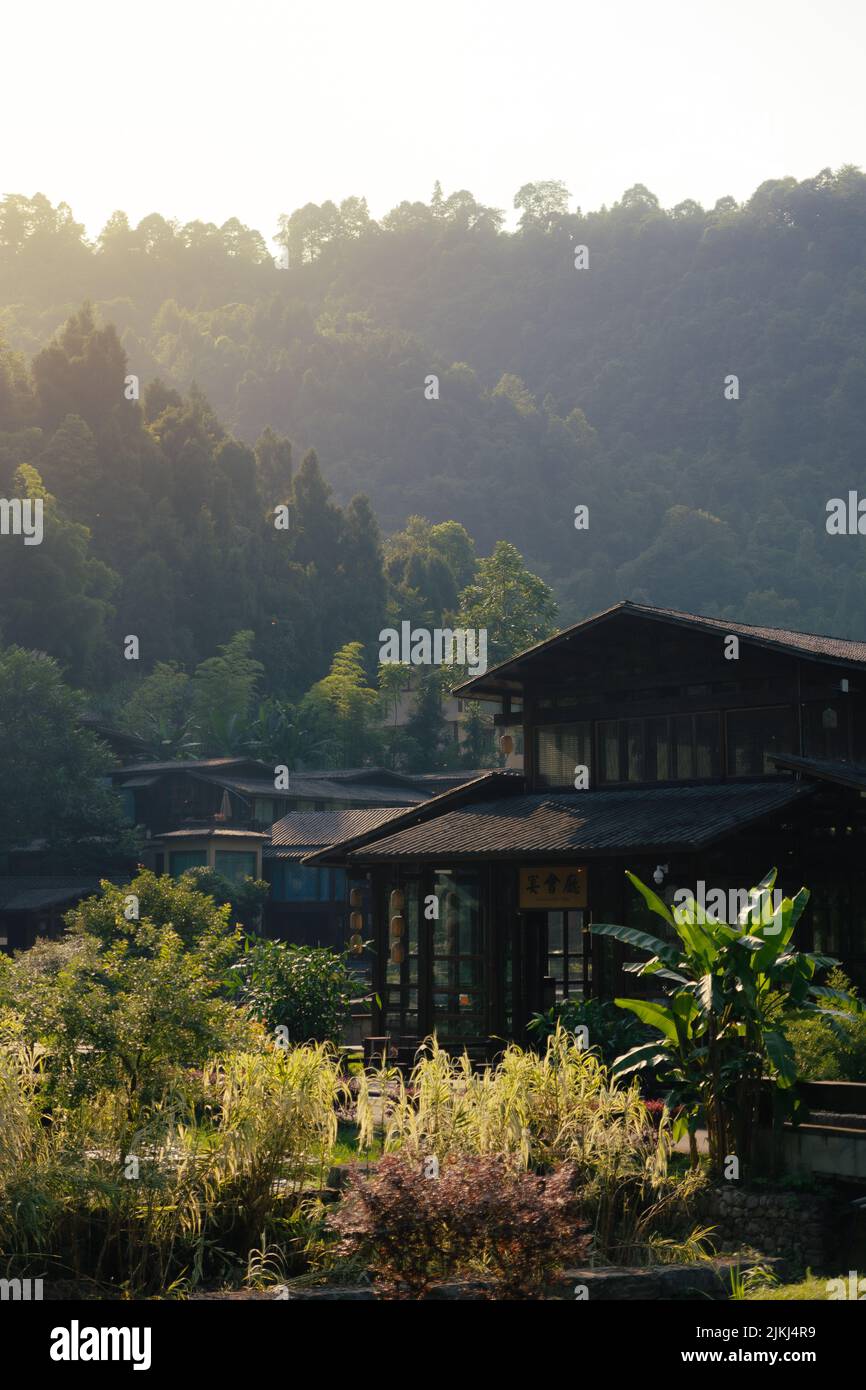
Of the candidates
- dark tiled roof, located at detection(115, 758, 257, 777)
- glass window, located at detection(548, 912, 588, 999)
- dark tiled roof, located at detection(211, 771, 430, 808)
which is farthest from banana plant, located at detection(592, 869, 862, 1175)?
dark tiled roof, located at detection(115, 758, 257, 777)

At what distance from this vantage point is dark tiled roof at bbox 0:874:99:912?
44.1 meters

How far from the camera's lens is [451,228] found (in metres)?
164

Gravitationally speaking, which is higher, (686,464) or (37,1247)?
(686,464)

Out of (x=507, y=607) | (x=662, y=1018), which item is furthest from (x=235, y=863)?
(x=662, y=1018)

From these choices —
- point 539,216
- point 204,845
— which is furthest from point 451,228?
point 204,845

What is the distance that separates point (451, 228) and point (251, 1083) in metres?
161

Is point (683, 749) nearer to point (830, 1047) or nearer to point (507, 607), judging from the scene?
point (830, 1047)

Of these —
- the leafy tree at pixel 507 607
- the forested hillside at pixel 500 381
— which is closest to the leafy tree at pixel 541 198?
the forested hillside at pixel 500 381

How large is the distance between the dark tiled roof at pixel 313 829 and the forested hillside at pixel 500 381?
18.8 meters

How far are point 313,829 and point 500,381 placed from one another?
9115cm

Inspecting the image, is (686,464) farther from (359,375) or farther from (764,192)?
(764,192)

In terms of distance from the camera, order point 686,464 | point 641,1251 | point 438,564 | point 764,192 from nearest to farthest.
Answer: point 641,1251 < point 438,564 < point 686,464 < point 764,192

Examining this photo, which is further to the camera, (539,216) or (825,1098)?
(539,216)

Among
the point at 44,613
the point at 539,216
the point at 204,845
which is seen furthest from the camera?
the point at 539,216
